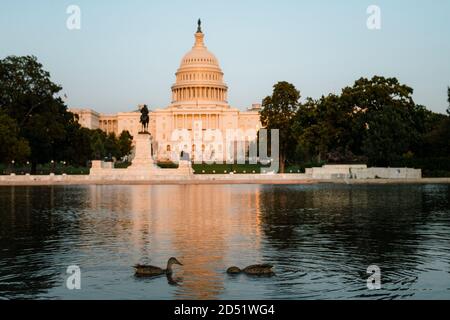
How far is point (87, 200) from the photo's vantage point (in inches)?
1474

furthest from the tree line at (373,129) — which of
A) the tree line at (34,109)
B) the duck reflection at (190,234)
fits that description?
the duck reflection at (190,234)

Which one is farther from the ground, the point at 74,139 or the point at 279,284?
the point at 74,139

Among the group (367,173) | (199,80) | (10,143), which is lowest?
(367,173)

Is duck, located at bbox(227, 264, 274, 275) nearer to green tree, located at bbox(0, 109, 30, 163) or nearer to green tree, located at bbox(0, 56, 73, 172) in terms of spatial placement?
green tree, located at bbox(0, 109, 30, 163)

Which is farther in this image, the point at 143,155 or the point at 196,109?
the point at 196,109

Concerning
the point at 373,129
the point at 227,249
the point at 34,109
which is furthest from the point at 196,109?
the point at 227,249

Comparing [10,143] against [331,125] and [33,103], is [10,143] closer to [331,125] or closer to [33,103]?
[33,103]

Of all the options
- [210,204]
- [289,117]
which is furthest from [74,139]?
[210,204]

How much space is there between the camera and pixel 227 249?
58.9 feet

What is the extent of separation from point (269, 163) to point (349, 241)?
78759 mm

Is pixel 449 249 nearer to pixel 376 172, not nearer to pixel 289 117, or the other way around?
pixel 376 172

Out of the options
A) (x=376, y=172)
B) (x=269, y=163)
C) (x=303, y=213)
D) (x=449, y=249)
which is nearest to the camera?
(x=449, y=249)

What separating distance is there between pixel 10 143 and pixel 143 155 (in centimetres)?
1368
